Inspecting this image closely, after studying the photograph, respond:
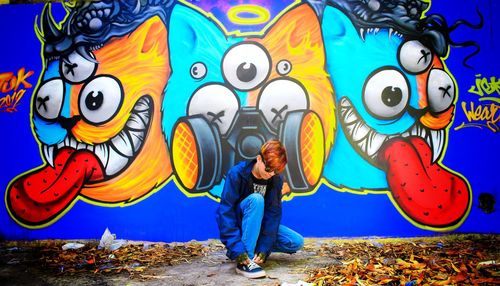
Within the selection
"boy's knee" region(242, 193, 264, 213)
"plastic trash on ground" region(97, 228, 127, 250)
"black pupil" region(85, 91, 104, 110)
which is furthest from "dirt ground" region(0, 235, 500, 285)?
"black pupil" region(85, 91, 104, 110)

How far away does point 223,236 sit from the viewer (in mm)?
3697

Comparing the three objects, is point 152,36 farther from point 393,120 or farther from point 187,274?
point 393,120

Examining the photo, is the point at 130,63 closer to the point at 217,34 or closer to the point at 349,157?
the point at 217,34

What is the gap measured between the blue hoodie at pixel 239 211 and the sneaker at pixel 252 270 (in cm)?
14

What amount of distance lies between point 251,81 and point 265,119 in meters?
0.53

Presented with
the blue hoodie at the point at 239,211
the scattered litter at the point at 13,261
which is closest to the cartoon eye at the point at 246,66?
the blue hoodie at the point at 239,211

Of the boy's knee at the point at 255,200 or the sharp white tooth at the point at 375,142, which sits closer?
the boy's knee at the point at 255,200

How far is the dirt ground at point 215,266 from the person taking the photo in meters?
3.74

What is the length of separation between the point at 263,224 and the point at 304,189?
49.8 inches

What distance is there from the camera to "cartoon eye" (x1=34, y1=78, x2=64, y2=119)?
5.38 m

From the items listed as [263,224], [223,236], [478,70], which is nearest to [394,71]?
[478,70]

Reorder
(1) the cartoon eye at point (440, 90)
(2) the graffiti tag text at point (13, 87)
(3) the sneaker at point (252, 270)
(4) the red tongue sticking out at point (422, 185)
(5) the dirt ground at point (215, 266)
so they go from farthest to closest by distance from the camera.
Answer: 1. (2) the graffiti tag text at point (13, 87)
2. (1) the cartoon eye at point (440, 90)
3. (4) the red tongue sticking out at point (422, 185)
4. (5) the dirt ground at point (215, 266)
5. (3) the sneaker at point (252, 270)

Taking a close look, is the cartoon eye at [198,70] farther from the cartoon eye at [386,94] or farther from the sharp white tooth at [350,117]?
the cartoon eye at [386,94]

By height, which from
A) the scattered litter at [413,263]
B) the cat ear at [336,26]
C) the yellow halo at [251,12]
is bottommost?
the scattered litter at [413,263]
